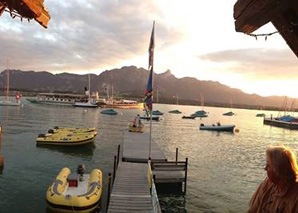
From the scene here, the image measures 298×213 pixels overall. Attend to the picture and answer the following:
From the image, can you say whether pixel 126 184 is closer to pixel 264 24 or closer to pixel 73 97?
pixel 264 24

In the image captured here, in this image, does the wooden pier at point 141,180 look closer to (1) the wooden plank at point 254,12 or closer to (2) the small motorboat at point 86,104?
(1) the wooden plank at point 254,12

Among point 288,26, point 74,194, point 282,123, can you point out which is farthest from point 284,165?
point 282,123

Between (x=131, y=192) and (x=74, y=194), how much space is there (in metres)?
3.48

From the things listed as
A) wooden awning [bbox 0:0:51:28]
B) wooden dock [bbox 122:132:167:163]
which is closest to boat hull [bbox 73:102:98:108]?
wooden dock [bbox 122:132:167:163]

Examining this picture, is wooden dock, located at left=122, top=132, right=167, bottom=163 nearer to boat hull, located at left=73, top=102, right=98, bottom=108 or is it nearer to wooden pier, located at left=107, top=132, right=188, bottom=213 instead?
wooden pier, located at left=107, top=132, right=188, bottom=213

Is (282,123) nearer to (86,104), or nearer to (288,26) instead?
(86,104)

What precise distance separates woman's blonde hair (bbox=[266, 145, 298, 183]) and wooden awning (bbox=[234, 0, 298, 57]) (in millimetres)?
1258

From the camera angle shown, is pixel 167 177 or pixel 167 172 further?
pixel 167 172

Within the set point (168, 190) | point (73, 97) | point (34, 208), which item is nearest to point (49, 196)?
point (34, 208)

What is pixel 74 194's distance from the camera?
56.7ft

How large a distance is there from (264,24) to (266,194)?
208 cm

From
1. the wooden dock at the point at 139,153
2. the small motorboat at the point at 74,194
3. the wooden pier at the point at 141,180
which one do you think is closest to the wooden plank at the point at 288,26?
the wooden pier at the point at 141,180

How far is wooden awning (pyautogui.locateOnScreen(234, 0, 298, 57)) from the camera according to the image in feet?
10.2

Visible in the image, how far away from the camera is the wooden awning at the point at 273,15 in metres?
3.10
